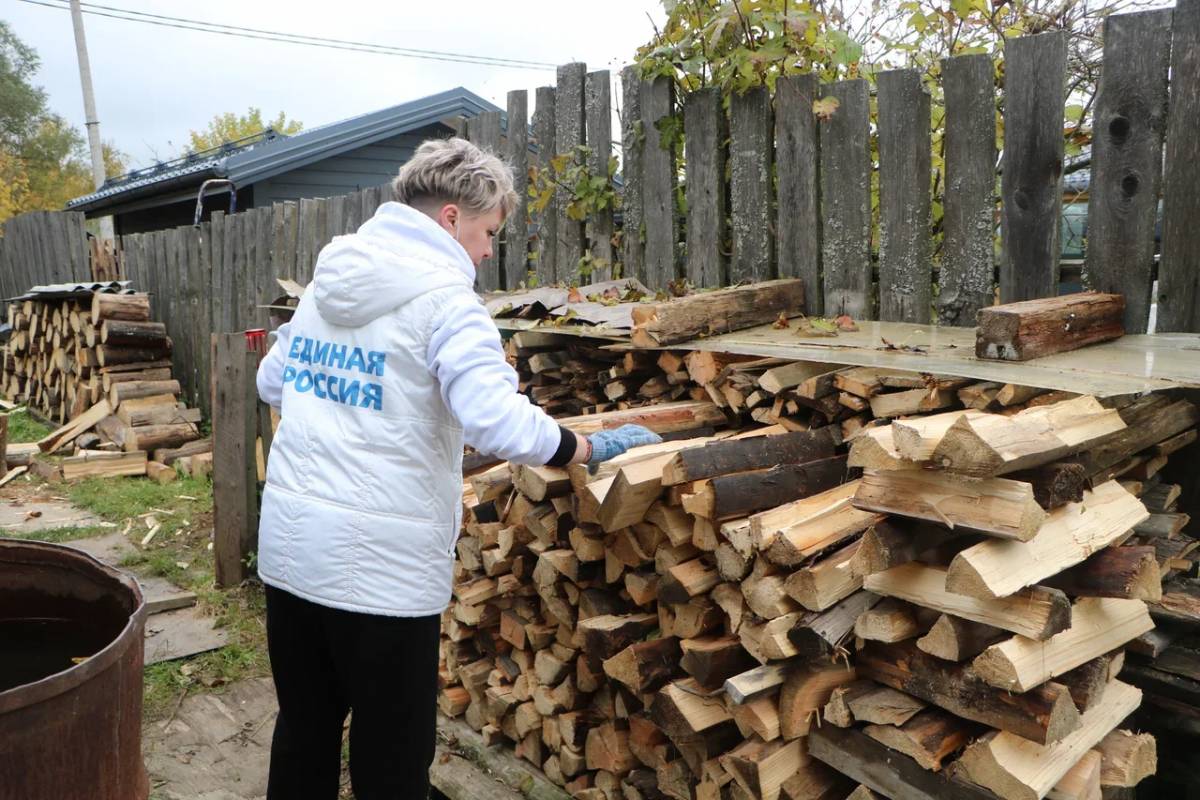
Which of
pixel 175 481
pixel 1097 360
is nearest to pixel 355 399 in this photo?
pixel 1097 360

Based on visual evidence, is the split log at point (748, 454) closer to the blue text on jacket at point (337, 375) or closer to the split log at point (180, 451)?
the blue text on jacket at point (337, 375)

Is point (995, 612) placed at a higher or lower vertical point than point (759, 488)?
lower

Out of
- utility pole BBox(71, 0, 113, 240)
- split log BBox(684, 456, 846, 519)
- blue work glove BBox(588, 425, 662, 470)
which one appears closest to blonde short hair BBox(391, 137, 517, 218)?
blue work glove BBox(588, 425, 662, 470)

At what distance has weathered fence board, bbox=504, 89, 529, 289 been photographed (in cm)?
524

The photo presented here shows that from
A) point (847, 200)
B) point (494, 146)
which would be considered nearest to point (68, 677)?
point (847, 200)

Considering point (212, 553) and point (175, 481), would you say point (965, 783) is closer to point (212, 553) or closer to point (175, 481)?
point (212, 553)

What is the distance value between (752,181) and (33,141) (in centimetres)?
4077

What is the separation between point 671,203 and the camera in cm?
443

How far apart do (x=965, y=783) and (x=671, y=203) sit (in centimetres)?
301

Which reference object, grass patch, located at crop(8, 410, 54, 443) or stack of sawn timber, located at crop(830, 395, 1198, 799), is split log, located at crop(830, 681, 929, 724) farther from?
grass patch, located at crop(8, 410, 54, 443)

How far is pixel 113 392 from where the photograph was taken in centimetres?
871

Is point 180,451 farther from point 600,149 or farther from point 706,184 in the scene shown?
point 706,184

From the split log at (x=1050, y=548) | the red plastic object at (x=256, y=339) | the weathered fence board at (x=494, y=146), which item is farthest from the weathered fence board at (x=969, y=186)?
the red plastic object at (x=256, y=339)

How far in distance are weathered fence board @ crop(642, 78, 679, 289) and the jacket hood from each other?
7.02ft
